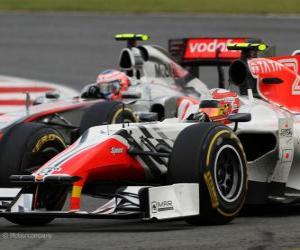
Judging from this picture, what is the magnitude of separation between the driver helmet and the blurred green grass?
9708 mm

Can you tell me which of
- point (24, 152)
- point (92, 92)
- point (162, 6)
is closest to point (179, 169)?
point (24, 152)

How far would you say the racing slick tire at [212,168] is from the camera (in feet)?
28.3

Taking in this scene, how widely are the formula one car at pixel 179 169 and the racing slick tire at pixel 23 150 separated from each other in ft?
1.42

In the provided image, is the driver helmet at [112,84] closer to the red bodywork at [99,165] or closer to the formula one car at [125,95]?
the formula one car at [125,95]

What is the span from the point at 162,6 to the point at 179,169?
18.2 metres

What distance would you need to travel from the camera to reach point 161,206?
8.40m

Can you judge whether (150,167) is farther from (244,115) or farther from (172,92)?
(172,92)

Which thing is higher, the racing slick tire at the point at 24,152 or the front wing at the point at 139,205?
the racing slick tire at the point at 24,152

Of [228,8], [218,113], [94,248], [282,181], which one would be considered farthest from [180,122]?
[228,8]

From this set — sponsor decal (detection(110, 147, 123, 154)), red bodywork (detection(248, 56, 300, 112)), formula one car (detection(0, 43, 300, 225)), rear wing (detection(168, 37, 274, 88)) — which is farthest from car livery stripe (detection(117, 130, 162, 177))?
rear wing (detection(168, 37, 274, 88))

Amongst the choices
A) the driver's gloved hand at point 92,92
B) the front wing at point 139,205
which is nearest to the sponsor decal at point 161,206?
the front wing at point 139,205

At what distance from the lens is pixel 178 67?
1686cm

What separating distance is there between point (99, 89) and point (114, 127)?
6707 mm

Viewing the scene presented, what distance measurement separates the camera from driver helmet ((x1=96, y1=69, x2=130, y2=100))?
1588 cm
